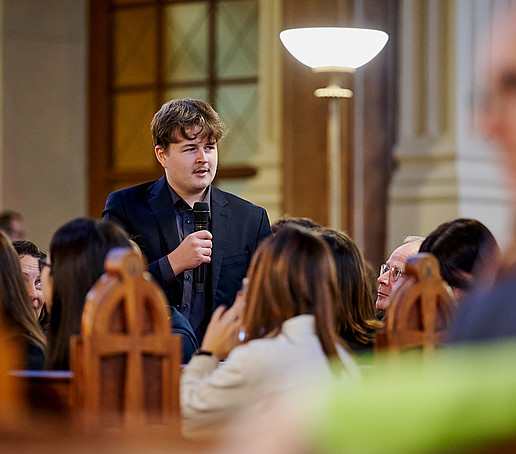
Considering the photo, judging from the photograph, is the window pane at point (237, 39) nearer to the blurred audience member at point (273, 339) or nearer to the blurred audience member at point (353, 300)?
the blurred audience member at point (353, 300)

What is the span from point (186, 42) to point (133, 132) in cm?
86

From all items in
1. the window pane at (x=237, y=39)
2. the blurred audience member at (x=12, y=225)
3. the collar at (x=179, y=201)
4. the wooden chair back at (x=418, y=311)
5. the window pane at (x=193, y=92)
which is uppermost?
the window pane at (x=237, y=39)

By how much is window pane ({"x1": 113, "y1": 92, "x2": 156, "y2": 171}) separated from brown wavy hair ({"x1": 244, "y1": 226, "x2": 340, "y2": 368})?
5894 millimetres

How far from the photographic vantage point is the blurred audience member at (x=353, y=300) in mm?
2807

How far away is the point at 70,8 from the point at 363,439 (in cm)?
831

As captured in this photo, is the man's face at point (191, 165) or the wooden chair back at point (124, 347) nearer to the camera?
the wooden chair back at point (124, 347)

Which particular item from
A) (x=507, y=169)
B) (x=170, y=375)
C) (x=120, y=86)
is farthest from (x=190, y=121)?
(x=120, y=86)

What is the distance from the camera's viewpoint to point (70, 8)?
8.48 metres

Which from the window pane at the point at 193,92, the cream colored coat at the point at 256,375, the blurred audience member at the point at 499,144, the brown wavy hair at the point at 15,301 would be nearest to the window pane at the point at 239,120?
the window pane at the point at 193,92

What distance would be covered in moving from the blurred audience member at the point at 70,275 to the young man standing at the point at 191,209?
110 cm

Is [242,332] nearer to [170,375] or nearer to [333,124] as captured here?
[170,375]

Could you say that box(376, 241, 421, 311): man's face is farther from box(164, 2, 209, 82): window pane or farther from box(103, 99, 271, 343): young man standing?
box(164, 2, 209, 82): window pane

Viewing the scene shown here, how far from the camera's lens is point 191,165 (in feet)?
11.7

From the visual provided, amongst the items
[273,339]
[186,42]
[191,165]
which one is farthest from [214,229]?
[186,42]
